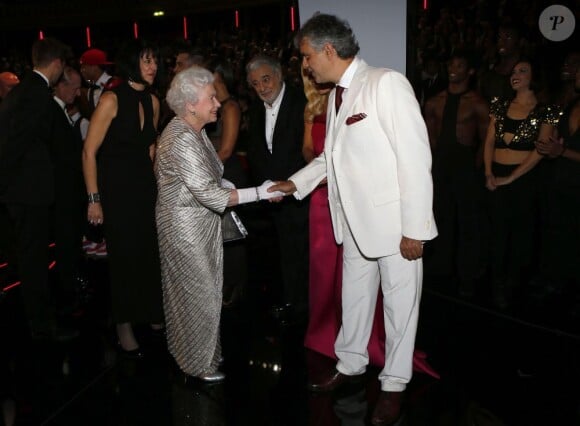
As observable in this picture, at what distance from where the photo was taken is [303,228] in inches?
151

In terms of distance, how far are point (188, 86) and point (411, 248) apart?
1236mm

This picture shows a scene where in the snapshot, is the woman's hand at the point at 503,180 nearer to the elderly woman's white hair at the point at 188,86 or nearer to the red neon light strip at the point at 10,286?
the elderly woman's white hair at the point at 188,86

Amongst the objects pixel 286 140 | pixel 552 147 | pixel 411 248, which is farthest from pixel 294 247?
pixel 552 147

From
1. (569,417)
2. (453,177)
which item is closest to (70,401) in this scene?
(569,417)

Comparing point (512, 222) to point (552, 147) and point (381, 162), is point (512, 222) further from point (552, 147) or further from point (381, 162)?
point (381, 162)

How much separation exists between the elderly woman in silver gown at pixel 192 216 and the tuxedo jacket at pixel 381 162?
53 cm

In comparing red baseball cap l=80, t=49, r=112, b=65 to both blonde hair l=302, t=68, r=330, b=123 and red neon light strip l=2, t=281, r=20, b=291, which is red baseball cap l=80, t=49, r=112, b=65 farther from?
blonde hair l=302, t=68, r=330, b=123

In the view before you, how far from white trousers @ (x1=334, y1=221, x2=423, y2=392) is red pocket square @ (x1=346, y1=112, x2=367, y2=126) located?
Result: 1.67 ft

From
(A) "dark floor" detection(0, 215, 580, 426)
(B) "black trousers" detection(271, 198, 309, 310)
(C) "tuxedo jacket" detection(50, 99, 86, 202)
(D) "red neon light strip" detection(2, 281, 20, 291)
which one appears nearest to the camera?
(A) "dark floor" detection(0, 215, 580, 426)

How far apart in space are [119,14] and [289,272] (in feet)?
34.3

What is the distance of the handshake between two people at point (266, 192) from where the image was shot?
284 cm

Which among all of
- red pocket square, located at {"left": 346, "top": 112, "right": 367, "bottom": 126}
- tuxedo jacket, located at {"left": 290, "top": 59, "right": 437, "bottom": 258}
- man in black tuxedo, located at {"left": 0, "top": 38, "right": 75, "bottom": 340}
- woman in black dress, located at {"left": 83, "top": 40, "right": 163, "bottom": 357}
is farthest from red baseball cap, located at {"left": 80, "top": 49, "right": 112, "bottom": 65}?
red pocket square, located at {"left": 346, "top": 112, "right": 367, "bottom": 126}

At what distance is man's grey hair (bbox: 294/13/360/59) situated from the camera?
252cm

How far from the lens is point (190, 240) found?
281 cm
